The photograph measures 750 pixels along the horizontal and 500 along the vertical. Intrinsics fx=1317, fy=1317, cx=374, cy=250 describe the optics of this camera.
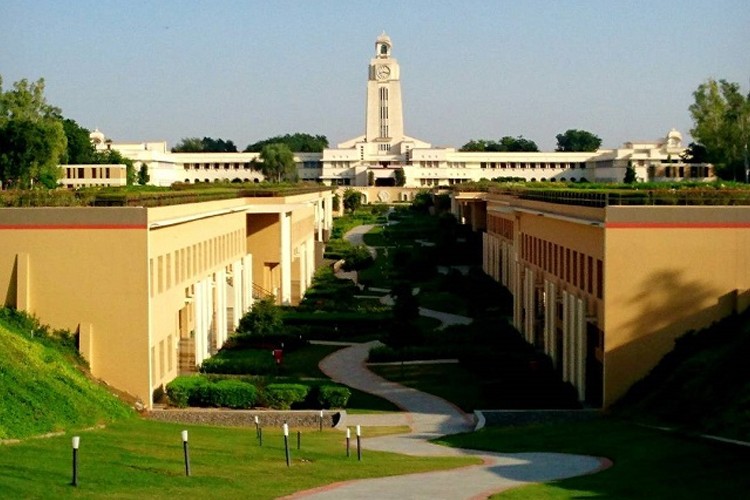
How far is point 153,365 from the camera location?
2553cm

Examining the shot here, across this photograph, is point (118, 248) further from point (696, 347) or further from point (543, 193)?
point (543, 193)

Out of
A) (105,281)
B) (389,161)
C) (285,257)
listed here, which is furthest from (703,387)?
(389,161)

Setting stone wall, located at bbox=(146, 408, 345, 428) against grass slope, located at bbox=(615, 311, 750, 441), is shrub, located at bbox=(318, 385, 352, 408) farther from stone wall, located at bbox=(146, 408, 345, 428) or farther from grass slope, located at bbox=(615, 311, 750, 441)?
grass slope, located at bbox=(615, 311, 750, 441)

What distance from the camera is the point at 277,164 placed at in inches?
5630

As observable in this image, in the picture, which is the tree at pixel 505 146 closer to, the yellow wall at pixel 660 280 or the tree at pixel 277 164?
the tree at pixel 277 164

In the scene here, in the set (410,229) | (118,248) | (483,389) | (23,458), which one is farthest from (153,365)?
(410,229)

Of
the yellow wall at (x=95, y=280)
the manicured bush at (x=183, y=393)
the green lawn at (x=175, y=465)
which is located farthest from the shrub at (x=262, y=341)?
the green lawn at (x=175, y=465)

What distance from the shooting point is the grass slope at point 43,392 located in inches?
758

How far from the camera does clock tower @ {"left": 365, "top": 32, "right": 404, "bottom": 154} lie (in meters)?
162

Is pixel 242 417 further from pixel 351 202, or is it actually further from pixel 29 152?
pixel 351 202

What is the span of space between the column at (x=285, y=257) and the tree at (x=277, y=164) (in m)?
94.7

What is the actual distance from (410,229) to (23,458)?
2814 inches

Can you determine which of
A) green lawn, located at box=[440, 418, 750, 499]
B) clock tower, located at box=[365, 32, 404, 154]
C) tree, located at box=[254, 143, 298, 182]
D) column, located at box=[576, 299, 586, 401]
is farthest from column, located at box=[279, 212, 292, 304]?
clock tower, located at box=[365, 32, 404, 154]

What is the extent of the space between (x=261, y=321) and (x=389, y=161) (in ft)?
412
